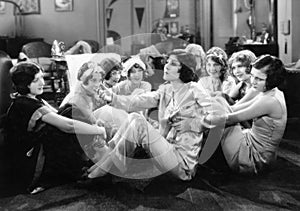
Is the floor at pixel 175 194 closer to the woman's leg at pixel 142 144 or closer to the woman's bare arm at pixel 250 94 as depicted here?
the woman's leg at pixel 142 144

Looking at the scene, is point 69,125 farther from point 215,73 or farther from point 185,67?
point 215,73

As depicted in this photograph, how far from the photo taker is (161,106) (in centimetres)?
266

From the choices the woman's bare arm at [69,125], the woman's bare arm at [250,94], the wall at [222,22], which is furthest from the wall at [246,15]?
the woman's bare arm at [69,125]

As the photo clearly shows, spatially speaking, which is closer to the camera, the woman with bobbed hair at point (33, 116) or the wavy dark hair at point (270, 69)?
the woman with bobbed hair at point (33, 116)

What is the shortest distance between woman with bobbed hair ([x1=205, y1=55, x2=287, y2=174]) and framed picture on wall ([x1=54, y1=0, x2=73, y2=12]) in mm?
6517

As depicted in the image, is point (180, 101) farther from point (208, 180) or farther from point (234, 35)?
point (234, 35)

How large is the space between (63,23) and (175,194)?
267 inches

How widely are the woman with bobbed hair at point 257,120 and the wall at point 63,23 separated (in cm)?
626

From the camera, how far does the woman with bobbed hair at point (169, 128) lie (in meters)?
2.47

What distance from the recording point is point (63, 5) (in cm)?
869

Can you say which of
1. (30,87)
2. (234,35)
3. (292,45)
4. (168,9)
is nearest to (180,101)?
(30,87)

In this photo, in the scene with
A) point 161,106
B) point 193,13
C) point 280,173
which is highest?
point 193,13

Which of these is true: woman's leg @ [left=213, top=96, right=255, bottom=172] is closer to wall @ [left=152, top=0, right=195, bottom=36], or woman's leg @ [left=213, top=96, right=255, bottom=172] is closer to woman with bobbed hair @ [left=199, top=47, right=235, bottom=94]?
woman with bobbed hair @ [left=199, top=47, right=235, bottom=94]

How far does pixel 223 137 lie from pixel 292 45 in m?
3.41
